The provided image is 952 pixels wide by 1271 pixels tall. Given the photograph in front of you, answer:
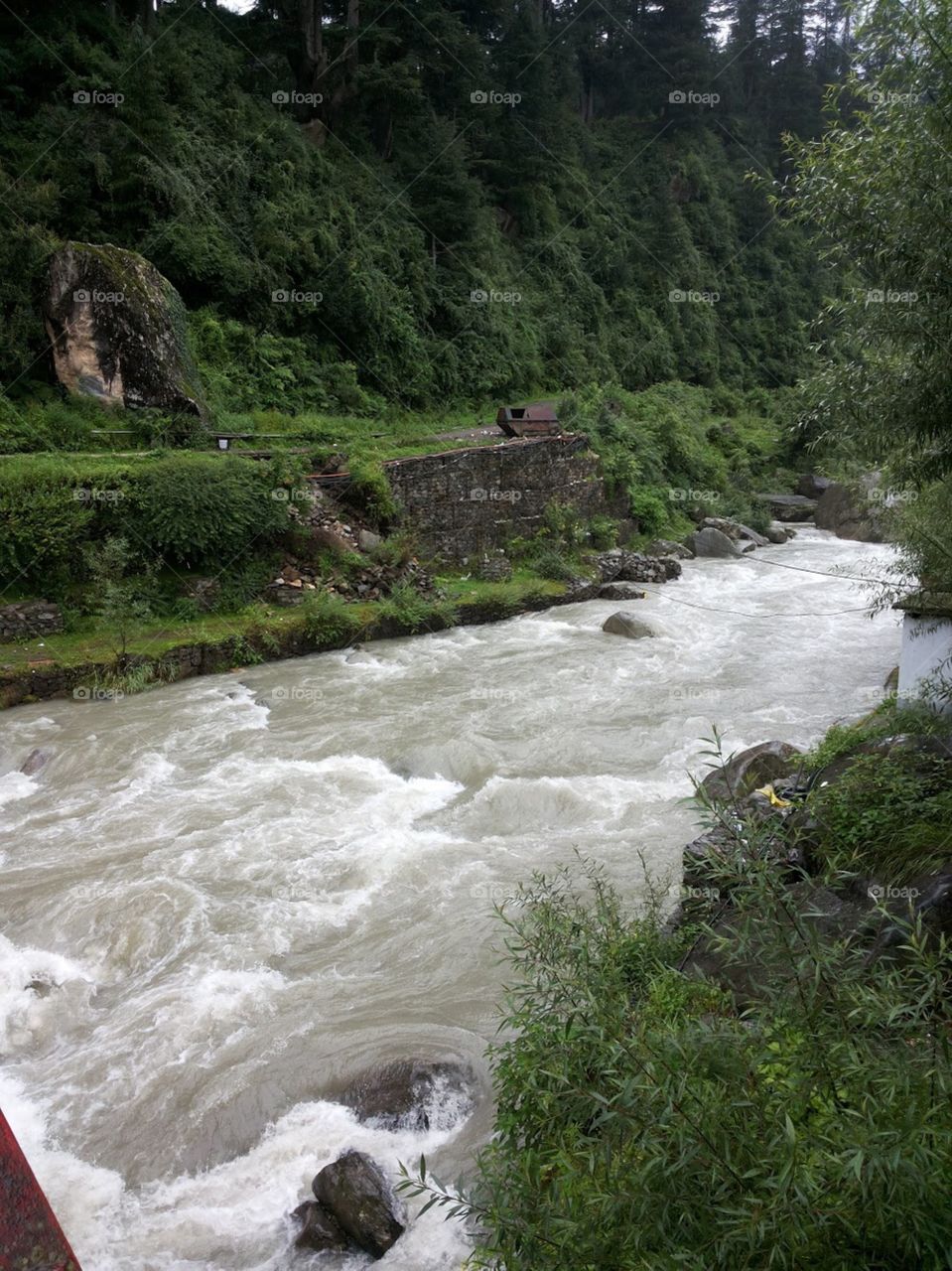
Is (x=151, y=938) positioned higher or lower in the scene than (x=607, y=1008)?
lower

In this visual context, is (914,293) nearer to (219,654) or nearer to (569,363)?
(219,654)

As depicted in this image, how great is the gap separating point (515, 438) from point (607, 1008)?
19.4 metres

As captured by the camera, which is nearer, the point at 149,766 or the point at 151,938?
the point at 151,938

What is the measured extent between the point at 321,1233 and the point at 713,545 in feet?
70.6

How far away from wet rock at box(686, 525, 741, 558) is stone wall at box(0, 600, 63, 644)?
16274 millimetres

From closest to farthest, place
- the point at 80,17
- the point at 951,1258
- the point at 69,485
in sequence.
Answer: the point at 951,1258 < the point at 69,485 < the point at 80,17

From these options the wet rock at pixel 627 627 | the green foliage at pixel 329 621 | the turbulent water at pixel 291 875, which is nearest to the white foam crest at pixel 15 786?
the turbulent water at pixel 291 875

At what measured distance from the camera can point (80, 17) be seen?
22.2 meters

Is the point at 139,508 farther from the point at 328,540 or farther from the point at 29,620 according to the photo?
the point at 328,540

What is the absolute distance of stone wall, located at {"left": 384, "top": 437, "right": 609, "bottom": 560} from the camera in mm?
19297

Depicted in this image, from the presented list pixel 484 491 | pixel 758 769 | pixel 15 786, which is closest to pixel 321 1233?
pixel 758 769

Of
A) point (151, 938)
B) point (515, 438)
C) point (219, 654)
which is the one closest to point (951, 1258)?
point (151, 938)

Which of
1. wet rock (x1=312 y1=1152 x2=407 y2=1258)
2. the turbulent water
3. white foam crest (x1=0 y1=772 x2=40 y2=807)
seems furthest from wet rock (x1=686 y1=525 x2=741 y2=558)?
wet rock (x1=312 y1=1152 x2=407 y2=1258)

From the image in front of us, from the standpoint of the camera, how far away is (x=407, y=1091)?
588 centimetres
